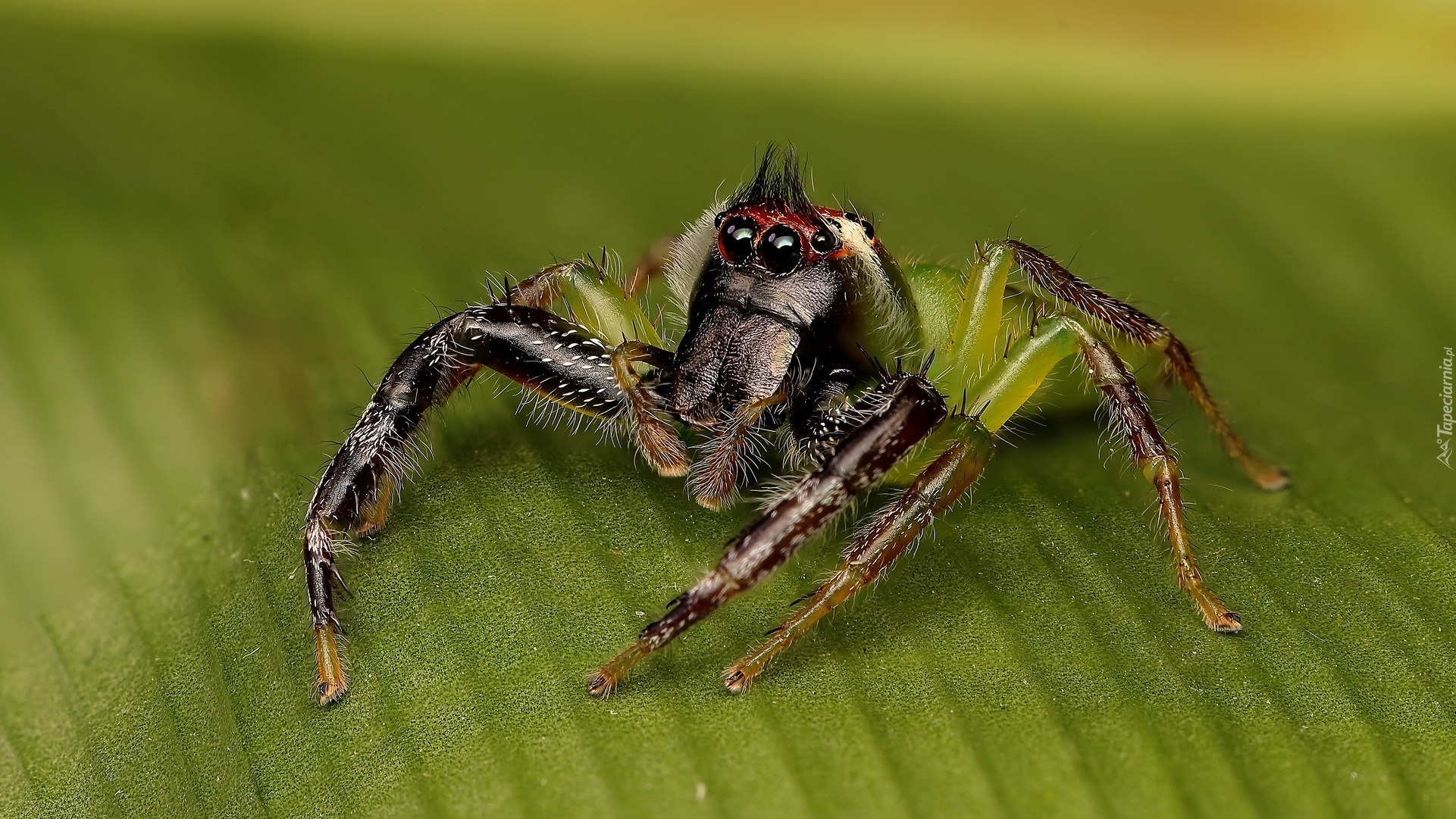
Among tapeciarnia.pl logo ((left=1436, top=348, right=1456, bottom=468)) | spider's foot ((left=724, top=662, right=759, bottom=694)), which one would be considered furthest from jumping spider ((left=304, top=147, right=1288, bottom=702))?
tapeciarnia.pl logo ((left=1436, top=348, right=1456, bottom=468))

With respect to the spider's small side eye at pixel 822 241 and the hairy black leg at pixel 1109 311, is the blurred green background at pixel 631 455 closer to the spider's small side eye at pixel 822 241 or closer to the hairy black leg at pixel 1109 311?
the hairy black leg at pixel 1109 311

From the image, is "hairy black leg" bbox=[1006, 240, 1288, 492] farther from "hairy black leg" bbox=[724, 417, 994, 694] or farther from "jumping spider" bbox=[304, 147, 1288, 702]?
"hairy black leg" bbox=[724, 417, 994, 694]

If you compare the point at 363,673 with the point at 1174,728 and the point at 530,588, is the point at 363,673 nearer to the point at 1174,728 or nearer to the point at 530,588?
the point at 530,588

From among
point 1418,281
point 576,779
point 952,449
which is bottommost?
point 576,779

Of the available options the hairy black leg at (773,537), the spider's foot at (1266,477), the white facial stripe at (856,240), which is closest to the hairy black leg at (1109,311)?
the spider's foot at (1266,477)

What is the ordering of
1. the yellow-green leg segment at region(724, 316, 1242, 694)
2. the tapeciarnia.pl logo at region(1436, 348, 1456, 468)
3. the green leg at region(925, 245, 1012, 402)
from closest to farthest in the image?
1. the yellow-green leg segment at region(724, 316, 1242, 694)
2. the green leg at region(925, 245, 1012, 402)
3. the tapeciarnia.pl logo at region(1436, 348, 1456, 468)

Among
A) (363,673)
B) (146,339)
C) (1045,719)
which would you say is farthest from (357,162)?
(1045,719)

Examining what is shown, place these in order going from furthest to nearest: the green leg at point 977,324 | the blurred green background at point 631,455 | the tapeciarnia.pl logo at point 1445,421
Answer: the tapeciarnia.pl logo at point 1445,421, the green leg at point 977,324, the blurred green background at point 631,455
